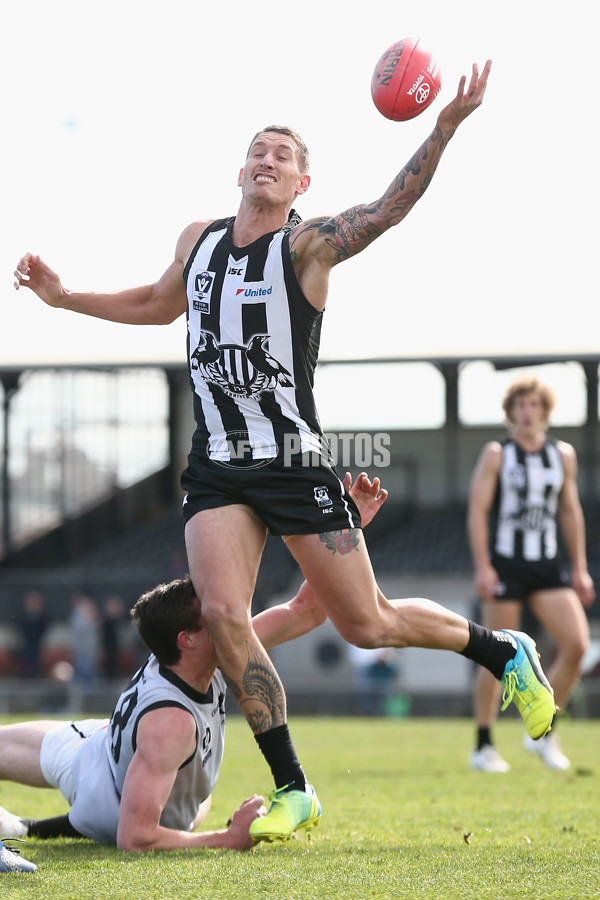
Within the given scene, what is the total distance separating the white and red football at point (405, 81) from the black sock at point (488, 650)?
212 centimetres

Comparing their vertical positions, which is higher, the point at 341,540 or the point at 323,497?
the point at 323,497

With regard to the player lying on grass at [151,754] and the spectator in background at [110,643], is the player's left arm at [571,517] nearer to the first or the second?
the player lying on grass at [151,754]

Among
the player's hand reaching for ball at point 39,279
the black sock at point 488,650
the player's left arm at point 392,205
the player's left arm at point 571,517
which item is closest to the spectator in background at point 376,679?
the player's left arm at point 571,517

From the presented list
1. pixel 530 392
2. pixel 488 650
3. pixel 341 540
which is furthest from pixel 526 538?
pixel 341 540

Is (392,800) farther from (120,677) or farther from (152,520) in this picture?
(152,520)

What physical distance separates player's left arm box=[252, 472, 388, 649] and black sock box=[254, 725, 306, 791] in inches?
23.8

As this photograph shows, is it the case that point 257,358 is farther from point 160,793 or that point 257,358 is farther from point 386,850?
point 386,850

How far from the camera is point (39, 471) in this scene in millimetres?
31266

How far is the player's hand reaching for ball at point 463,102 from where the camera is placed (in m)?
4.07

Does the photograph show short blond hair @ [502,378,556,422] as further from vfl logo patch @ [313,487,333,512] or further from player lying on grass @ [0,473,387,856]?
player lying on grass @ [0,473,387,856]

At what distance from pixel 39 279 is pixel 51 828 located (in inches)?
91.6

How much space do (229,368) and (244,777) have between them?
3743 mm

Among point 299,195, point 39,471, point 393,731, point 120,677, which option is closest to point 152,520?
point 39,471

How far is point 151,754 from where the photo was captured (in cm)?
379
